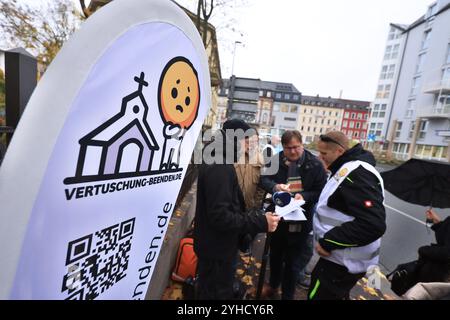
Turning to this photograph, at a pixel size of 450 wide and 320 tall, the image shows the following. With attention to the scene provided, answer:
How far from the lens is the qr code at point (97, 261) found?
0.74 metres

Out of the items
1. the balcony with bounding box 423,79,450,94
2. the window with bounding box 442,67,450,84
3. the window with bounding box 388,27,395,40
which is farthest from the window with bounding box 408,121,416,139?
the window with bounding box 388,27,395,40

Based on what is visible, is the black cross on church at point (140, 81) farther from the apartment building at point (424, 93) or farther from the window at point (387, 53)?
the window at point (387, 53)

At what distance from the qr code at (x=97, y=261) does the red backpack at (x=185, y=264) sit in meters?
2.27

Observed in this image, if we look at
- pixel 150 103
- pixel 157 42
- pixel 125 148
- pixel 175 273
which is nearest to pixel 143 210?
pixel 125 148

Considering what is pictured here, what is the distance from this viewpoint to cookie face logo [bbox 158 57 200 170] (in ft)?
3.24

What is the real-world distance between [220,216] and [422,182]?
244 cm

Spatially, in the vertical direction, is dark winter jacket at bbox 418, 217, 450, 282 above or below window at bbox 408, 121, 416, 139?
below

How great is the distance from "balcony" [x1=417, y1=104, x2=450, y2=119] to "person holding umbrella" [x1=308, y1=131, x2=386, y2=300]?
35234 millimetres

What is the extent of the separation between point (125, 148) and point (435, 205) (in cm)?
321

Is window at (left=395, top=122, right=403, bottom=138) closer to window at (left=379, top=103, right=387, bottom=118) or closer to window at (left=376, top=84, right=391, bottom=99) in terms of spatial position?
window at (left=379, top=103, right=387, bottom=118)

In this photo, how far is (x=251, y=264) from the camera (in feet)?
13.1

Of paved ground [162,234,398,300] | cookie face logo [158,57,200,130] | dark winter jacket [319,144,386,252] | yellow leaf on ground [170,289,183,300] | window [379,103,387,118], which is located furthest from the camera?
window [379,103,387,118]

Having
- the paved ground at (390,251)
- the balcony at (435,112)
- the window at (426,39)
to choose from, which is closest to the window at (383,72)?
the window at (426,39)

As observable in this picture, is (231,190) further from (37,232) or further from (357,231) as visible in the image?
(37,232)
